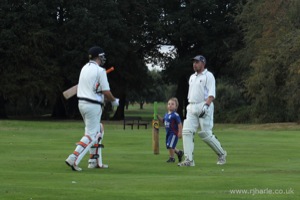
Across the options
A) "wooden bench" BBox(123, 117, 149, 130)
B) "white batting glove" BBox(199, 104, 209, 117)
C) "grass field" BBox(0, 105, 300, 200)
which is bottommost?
"wooden bench" BBox(123, 117, 149, 130)

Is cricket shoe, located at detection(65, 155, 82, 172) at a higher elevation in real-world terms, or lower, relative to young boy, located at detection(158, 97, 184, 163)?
lower

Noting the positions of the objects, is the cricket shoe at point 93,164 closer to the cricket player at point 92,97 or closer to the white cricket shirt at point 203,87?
the cricket player at point 92,97

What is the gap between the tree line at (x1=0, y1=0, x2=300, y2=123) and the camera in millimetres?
58844

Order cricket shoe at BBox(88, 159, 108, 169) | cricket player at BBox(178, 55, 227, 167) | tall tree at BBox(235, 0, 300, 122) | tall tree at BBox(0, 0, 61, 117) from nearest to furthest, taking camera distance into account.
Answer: cricket shoe at BBox(88, 159, 108, 169)
cricket player at BBox(178, 55, 227, 167)
tall tree at BBox(235, 0, 300, 122)
tall tree at BBox(0, 0, 61, 117)

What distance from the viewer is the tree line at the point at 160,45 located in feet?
193

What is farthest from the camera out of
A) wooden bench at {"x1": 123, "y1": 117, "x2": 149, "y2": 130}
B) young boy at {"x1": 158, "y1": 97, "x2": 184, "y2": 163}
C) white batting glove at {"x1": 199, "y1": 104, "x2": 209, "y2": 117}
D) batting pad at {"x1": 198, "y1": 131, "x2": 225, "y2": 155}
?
wooden bench at {"x1": 123, "y1": 117, "x2": 149, "y2": 130}

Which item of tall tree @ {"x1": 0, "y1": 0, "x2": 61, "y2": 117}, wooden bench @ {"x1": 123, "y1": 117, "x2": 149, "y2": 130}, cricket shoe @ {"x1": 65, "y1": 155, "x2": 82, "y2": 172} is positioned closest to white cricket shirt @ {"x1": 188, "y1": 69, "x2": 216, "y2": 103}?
cricket shoe @ {"x1": 65, "y1": 155, "x2": 82, "y2": 172}

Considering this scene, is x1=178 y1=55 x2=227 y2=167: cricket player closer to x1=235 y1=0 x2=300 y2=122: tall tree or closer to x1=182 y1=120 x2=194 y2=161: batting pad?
x1=182 y1=120 x2=194 y2=161: batting pad

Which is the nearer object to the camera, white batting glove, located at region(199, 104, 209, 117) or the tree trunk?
white batting glove, located at region(199, 104, 209, 117)

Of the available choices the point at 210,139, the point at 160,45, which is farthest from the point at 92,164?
the point at 160,45

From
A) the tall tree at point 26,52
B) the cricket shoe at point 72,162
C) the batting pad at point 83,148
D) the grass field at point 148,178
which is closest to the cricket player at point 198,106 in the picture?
the grass field at point 148,178

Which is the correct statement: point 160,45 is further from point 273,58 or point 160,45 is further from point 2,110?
point 273,58

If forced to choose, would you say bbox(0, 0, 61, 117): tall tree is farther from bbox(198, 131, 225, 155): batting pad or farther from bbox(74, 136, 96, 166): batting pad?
bbox(74, 136, 96, 166): batting pad

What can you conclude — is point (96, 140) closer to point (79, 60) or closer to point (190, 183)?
point (190, 183)
